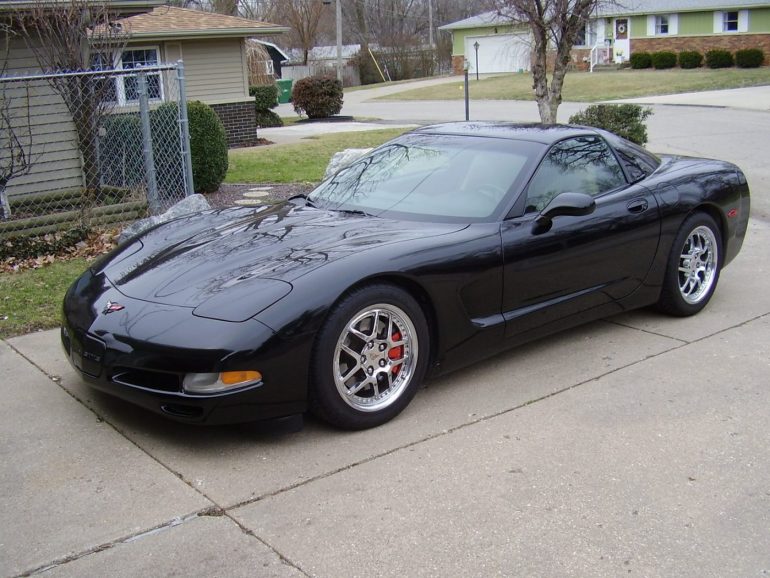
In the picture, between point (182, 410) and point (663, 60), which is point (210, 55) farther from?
point (663, 60)

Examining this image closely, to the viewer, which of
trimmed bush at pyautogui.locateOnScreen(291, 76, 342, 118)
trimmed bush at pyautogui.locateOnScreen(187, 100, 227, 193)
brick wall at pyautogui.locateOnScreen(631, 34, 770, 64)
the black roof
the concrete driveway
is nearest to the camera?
the concrete driveway

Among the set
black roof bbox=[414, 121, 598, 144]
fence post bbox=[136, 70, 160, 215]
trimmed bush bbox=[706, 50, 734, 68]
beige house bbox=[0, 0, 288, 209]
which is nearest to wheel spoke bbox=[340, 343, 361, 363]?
black roof bbox=[414, 121, 598, 144]

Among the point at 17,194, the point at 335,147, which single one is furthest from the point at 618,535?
the point at 335,147

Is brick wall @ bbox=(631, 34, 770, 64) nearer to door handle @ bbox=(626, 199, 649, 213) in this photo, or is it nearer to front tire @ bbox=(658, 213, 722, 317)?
front tire @ bbox=(658, 213, 722, 317)

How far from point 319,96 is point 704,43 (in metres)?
26.2

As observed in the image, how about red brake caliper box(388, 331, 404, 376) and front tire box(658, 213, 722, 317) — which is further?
front tire box(658, 213, 722, 317)

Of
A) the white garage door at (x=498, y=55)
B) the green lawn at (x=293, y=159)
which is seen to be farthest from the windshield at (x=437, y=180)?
the white garage door at (x=498, y=55)

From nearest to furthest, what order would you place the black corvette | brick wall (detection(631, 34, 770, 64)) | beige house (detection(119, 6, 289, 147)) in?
1. the black corvette
2. beige house (detection(119, 6, 289, 147))
3. brick wall (detection(631, 34, 770, 64))

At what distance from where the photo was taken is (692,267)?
5.82 metres

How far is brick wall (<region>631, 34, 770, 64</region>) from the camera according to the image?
4125 centimetres

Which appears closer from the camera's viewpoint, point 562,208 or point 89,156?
point 562,208

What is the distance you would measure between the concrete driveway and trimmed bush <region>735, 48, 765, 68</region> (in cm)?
3881

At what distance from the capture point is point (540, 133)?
5348mm

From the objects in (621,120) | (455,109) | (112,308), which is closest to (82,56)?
(112,308)
